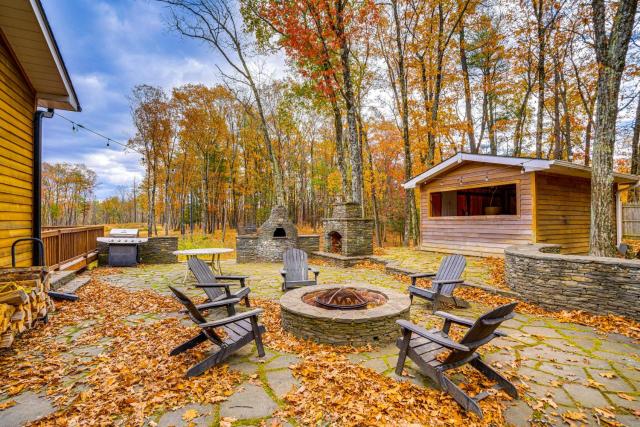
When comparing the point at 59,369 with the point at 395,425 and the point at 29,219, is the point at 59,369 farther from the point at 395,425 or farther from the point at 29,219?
the point at 29,219

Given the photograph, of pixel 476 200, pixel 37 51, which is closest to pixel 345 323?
pixel 37 51

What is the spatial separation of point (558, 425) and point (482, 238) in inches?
319

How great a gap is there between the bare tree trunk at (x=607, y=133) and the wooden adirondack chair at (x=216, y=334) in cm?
619

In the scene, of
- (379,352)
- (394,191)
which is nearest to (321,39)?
(379,352)

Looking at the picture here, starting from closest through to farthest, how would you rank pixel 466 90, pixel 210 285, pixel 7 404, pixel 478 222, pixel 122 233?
pixel 7 404
pixel 210 285
pixel 478 222
pixel 122 233
pixel 466 90

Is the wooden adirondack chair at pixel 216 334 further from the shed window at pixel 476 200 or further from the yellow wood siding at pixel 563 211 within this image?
the shed window at pixel 476 200

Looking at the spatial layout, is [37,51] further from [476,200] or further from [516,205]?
[476,200]

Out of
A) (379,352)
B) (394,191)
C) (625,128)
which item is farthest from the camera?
(394,191)

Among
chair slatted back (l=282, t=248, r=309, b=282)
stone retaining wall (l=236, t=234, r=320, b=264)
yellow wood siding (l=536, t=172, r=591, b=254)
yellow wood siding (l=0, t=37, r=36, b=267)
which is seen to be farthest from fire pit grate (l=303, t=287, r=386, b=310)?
yellow wood siding (l=536, t=172, r=591, b=254)

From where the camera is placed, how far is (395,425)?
1988 millimetres

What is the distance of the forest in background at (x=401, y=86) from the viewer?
9836mm

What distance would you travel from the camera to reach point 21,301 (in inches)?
130

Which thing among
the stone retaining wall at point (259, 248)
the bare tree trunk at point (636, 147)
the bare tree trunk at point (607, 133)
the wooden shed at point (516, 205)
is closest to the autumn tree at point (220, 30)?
the stone retaining wall at point (259, 248)

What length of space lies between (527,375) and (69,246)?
947 cm
